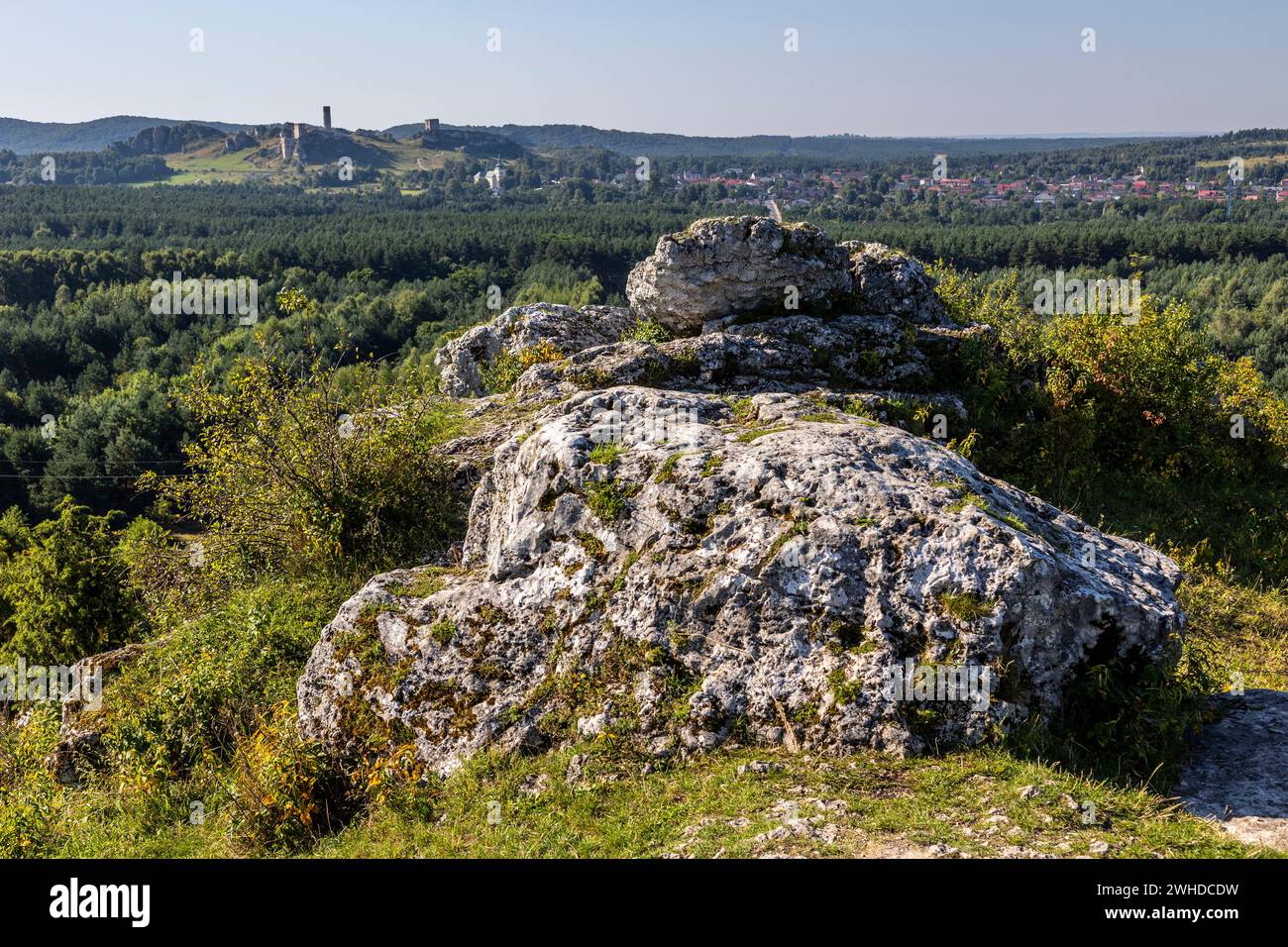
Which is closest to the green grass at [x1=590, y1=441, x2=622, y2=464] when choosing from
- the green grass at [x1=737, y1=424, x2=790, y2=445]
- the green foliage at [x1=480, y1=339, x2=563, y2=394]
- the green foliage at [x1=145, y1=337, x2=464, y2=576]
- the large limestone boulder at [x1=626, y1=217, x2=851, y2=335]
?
the green grass at [x1=737, y1=424, x2=790, y2=445]

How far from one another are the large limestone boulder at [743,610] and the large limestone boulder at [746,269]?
305 inches

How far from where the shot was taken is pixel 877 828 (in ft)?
18.3

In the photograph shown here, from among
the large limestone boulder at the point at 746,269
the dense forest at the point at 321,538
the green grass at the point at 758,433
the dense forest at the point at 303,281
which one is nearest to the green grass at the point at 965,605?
the dense forest at the point at 321,538

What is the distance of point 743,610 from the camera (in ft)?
23.4

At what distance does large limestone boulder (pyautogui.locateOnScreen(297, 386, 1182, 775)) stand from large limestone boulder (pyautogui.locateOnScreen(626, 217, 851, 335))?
25.4 ft

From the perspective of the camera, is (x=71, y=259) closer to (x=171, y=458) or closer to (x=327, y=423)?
(x=171, y=458)

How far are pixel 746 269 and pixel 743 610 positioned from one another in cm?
1035

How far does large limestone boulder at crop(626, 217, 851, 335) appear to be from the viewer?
1593 centimetres

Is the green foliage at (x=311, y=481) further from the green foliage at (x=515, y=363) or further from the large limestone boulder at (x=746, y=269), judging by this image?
the large limestone boulder at (x=746, y=269)

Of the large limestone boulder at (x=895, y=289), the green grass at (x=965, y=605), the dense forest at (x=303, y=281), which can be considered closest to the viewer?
the green grass at (x=965, y=605)

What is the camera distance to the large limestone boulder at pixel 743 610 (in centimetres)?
659

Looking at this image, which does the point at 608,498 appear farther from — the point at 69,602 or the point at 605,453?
the point at 69,602

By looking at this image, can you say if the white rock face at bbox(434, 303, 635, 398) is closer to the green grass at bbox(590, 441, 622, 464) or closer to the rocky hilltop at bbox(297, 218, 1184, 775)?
the rocky hilltop at bbox(297, 218, 1184, 775)

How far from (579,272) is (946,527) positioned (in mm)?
109952
